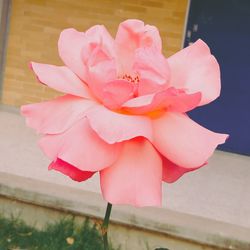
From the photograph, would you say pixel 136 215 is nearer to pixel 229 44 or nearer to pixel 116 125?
pixel 116 125

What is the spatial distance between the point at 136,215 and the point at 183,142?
310 cm

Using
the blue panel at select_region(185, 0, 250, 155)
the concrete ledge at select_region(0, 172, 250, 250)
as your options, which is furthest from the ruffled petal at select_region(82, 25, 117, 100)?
the blue panel at select_region(185, 0, 250, 155)

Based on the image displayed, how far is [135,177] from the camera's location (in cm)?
99

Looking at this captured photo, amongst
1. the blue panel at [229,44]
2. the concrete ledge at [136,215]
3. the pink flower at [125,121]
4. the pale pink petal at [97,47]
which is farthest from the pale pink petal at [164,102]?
the blue panel at [229,44]

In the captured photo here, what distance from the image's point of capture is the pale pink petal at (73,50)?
44.2 inches

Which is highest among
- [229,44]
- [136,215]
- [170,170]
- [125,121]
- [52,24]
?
[125,121]

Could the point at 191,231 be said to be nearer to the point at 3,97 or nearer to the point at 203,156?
the point at 203,156

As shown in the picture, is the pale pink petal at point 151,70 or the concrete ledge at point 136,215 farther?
the concrete ledge at point 136,215

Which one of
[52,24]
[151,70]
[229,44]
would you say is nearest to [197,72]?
[151,70]

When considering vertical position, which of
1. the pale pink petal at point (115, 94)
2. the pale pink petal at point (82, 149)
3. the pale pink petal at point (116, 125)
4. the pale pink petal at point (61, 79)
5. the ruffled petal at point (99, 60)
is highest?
the ruffled petal at point (99, 60)

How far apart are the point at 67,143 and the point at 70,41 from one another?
30cm

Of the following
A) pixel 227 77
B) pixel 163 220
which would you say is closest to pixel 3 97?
pixel 227 77

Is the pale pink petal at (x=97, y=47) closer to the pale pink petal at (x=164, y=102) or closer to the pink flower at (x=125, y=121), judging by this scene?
the pink flower at (x=125, y=121)

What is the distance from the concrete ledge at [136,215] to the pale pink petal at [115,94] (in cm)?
306
